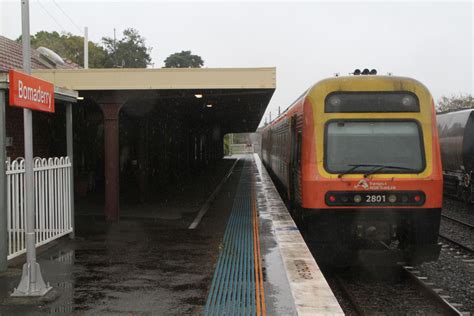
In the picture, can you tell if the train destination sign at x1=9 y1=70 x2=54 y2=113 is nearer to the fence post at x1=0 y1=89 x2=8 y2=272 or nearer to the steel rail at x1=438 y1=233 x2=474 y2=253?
the fence post at x1=0 y1=89 x2=8 y2=272

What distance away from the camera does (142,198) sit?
14.7m

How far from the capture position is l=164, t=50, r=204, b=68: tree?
88850 mm

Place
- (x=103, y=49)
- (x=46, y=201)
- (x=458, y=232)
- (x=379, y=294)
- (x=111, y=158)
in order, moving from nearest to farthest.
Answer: (x=379, y=294) < (x=46, y=201) < (x=111, y=158) < (x=458, y=232) < (x=103, y=49)

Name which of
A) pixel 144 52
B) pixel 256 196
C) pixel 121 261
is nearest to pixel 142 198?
pixel 256 196

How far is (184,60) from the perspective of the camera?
88938mm

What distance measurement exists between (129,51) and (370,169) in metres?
73.8

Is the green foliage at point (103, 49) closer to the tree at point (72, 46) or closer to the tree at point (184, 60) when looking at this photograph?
the tree at point (72, 46)

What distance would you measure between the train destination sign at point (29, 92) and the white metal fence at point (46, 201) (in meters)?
1.22

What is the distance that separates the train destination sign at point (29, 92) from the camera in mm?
5191

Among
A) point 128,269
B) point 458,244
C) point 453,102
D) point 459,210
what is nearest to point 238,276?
point 128,269

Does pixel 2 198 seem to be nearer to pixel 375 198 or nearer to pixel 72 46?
pixel 375 198

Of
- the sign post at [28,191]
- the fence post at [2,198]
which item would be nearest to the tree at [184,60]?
the fence post at [2,198]

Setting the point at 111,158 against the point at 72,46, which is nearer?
the point at 111,158

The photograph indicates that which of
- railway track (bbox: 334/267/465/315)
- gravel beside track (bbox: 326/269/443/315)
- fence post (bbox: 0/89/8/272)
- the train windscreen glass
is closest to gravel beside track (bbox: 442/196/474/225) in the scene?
gravel beside track (bbox: 326/269/443/315)
